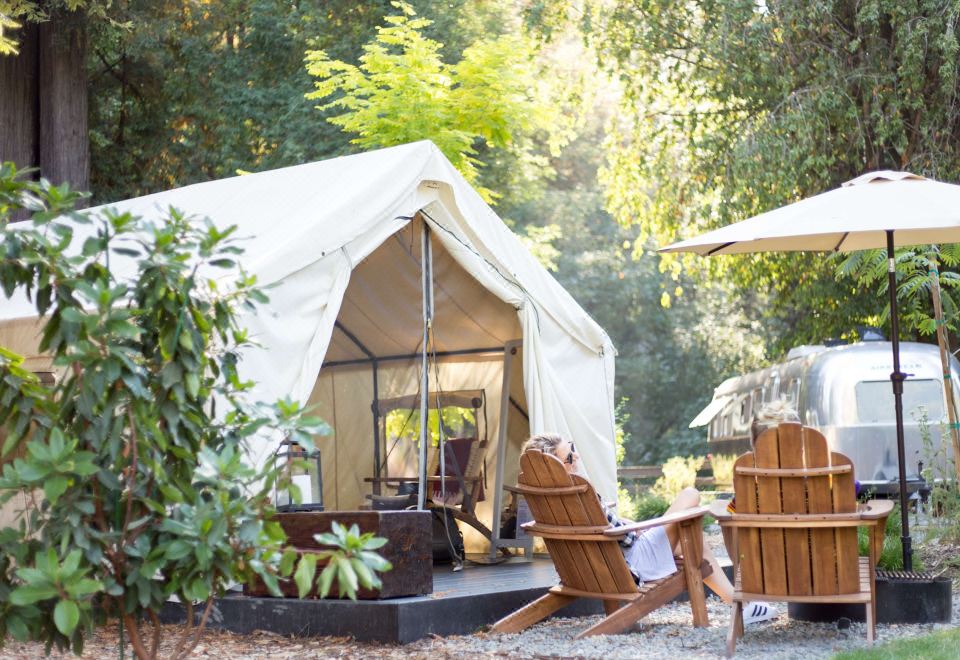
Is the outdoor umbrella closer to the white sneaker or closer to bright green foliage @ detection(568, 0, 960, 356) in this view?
the white sneaker

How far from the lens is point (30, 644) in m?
6.16

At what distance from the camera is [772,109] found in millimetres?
14430

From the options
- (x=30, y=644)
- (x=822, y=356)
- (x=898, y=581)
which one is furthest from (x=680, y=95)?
(x=30, y=644)

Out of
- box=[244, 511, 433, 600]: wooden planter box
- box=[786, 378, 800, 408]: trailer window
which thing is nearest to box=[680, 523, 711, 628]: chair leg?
box=[244, 511, 433, 600]: wooden planter box

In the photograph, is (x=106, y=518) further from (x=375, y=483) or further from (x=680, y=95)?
(x=680, y=95)

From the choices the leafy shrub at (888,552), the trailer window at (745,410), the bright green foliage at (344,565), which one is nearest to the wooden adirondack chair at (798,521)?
the leafy shrub at (888,552)

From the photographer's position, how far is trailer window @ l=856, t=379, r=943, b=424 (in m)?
12.9

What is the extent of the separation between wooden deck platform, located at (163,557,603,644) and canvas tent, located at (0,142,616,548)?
Answer: 962 mm

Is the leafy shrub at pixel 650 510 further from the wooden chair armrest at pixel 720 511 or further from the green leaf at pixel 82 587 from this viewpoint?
the green leaf at pixel 82 587

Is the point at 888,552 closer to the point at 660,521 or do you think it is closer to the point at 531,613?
the point at 660,521

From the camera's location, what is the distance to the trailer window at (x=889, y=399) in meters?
12.9

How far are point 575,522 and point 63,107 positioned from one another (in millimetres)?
10560

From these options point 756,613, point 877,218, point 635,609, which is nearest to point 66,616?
point 635,609

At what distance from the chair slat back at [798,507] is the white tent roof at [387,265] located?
8.35 feet
